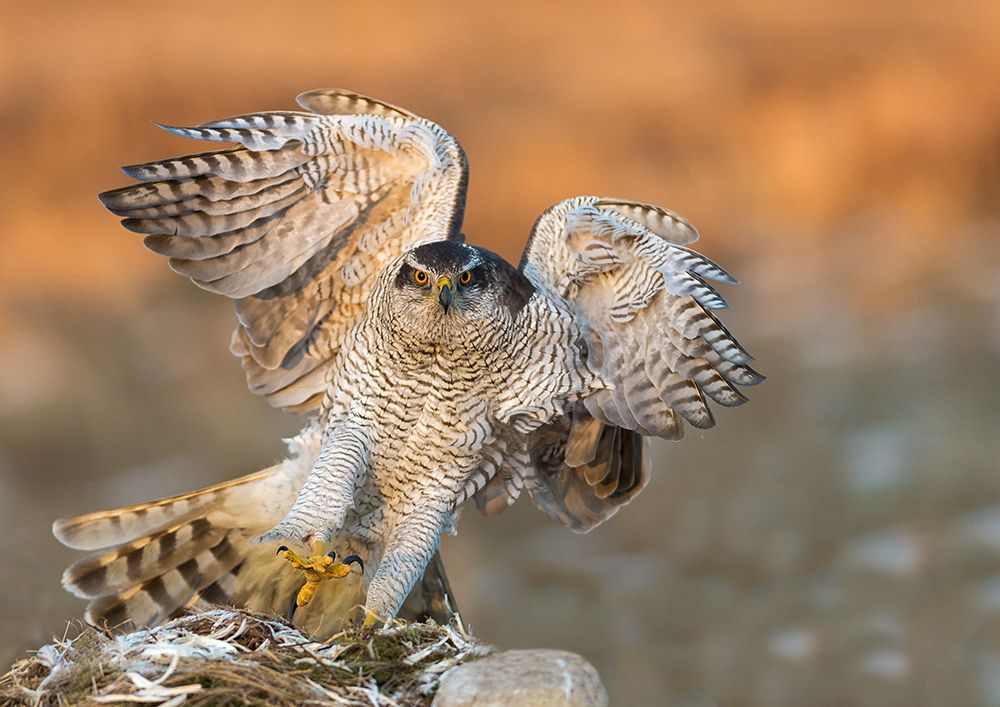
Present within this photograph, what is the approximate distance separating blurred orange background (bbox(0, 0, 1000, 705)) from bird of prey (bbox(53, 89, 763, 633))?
174cm

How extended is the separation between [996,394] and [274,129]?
921cm

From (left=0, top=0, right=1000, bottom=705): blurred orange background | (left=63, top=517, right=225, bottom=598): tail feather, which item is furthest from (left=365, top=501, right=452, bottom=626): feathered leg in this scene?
(left=0, top=0, right=1000, bottom=705): blurred orange background

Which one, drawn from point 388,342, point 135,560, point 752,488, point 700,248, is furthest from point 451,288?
point 752,488

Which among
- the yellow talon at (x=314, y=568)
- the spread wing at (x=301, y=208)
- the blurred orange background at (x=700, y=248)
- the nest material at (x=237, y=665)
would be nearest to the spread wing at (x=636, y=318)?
the spread wing at (x=301, y=208)

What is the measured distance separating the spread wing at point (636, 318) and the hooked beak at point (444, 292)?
1.60 feet

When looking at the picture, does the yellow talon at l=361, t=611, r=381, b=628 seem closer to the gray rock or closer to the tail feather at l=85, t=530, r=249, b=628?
the gray rock

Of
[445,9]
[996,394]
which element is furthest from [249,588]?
[996,394]

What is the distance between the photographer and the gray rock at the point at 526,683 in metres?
2.61

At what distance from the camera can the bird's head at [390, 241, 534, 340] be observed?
377 centimetres

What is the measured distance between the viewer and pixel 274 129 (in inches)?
160

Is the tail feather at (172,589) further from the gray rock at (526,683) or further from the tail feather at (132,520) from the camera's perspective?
the gray rock at (526,683)

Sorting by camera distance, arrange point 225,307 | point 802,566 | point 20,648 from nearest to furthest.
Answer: point 20,648, point 225,307, point 802,566

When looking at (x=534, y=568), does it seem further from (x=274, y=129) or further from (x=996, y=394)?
(x=274, y=129)

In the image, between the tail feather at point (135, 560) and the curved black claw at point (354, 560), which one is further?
the tail feather at point (135, 560)
